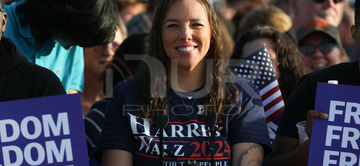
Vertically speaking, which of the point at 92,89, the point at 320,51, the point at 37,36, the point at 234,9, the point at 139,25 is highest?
the point at 234,9

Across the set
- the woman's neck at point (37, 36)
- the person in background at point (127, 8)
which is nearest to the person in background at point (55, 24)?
the woman's neck at point (37, 36)

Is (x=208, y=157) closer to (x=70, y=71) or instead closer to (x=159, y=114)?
(x=159, y=114)

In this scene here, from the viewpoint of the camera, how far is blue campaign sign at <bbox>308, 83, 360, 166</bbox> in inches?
82.9

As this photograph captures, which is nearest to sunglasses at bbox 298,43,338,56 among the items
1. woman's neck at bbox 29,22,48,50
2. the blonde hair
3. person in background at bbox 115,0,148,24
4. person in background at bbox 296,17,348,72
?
person in background at bbox 296,17,348,72

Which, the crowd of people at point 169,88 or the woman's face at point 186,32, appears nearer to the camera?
the crowd of people at point 169,88

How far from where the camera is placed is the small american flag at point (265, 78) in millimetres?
3051

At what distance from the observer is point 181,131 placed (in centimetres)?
238

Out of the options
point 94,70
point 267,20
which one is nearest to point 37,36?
point 94,70

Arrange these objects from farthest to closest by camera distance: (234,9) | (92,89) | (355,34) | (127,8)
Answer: (234,9), (127,8), (92,89), (355,34)

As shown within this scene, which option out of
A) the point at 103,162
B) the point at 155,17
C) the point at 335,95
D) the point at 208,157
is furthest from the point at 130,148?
the point at 335,95

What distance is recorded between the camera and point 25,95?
6.85 ft

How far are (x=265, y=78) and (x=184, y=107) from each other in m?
0.96

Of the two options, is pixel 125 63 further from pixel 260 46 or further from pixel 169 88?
pixel 260 46

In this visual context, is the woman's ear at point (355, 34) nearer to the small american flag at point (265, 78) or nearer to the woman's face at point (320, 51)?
the small american flag at point (265, 78)
